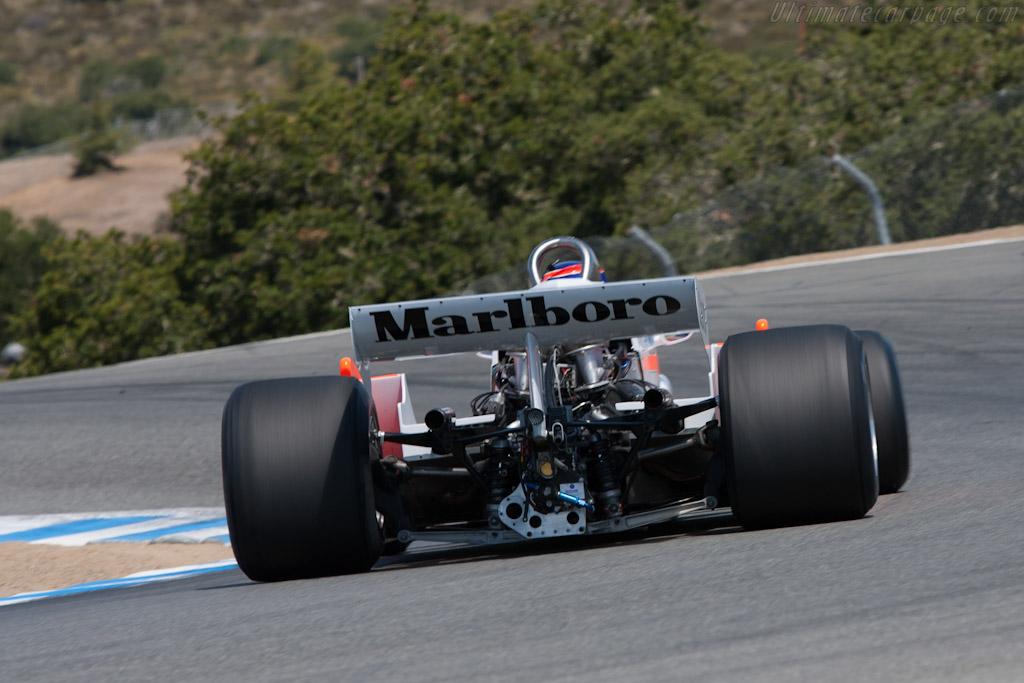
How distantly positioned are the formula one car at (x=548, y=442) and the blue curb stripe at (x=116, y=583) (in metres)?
1.74

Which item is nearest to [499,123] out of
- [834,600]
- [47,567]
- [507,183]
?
[507,183]

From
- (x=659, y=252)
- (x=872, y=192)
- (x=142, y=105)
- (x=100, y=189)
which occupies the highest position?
(x=142, y=105)

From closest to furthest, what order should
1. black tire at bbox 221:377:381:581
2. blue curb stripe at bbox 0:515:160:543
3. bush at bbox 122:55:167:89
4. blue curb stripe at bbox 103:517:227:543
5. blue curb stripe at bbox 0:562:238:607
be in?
black tire at bbox 221:377:381:581 → blue curb stripe at bbox 0:562:238:607 → blue curb stripe at bbox 103:517:227:543 → blue curb stripe at bbox 0:515:160:543 → bush at bbox 122:55:167:89

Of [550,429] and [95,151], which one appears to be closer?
[550,429]

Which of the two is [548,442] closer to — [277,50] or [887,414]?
[887,414]

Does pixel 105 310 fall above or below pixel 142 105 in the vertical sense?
below

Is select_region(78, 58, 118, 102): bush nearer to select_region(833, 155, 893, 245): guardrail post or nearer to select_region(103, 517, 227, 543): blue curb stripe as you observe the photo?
select_region(833, 155, 893, 245): guardrail post

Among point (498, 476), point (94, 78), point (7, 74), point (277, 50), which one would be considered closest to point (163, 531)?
A: point (498, 476)

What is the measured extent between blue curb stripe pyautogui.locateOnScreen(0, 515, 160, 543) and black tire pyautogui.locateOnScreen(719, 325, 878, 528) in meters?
5.52

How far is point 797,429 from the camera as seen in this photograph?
219 inches

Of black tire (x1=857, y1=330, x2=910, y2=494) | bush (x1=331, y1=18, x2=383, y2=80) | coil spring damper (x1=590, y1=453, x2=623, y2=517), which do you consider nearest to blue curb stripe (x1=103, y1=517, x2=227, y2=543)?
coil spring damper (x1=590, y1=453, x2=623, y2=517)

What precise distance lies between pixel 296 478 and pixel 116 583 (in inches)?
A: 102

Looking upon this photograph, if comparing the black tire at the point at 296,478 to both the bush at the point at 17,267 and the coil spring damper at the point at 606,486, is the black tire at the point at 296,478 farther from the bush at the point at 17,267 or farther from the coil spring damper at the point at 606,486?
the bush at the point at 17,267

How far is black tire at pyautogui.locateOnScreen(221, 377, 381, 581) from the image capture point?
227 inches
